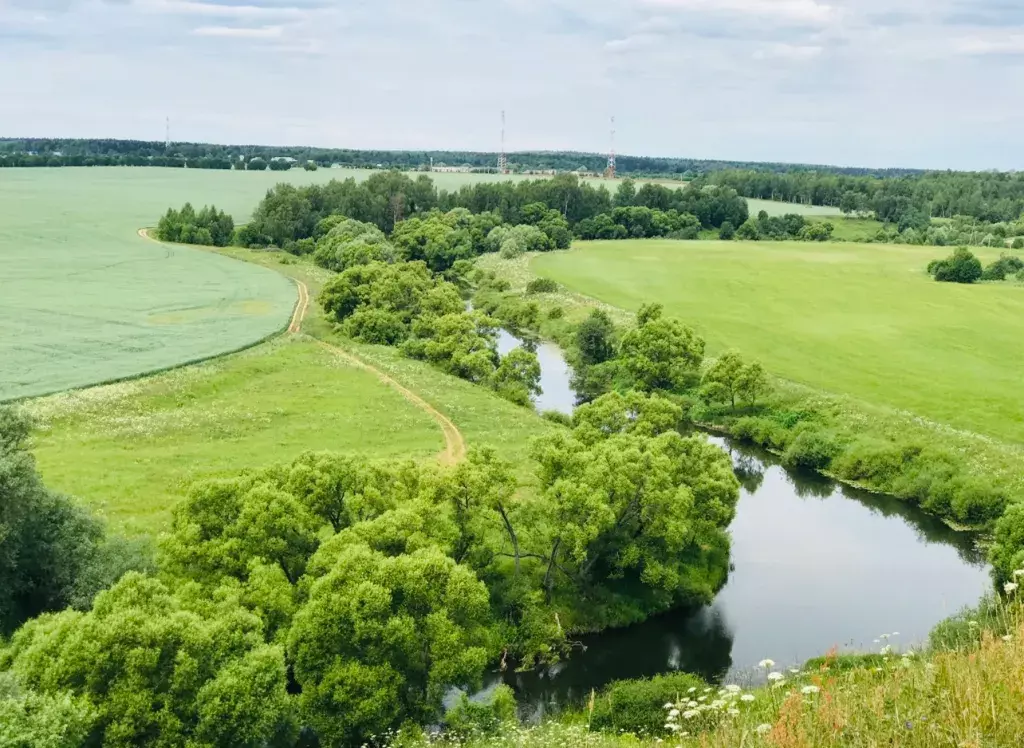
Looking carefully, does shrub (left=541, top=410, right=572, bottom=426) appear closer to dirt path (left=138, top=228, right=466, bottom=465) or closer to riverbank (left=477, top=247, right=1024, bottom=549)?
dirt path (left=138, top=228, right=466, bottom=465)

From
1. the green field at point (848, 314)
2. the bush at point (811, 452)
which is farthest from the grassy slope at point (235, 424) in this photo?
the green field at point (848, 314)

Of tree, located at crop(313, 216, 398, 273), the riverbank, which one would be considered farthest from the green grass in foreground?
tree, located at crop(313, 216, 398, 273)

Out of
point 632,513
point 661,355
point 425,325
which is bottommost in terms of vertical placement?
point 632,513

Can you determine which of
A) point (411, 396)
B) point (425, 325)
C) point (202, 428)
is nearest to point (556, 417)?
point (411, 396)

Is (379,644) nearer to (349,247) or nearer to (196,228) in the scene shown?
(349,247)

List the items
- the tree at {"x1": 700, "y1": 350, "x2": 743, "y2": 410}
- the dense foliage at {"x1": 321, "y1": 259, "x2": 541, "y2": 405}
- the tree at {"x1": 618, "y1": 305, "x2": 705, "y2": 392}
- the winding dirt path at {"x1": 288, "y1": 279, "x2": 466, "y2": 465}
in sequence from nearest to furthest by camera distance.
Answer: the winding dirt path at {"x1": 288, "y1": 279, "x2": 466, "y2": 465} < the tree at {"x1": 700, "y1": 350, "x2": 743, "y2": 410} < the dense foliage at {"x1": 321, "y1": 259, "x2": 541, "y2": 405} < the tree at {"x1": 618, "y1": 305, "x2": 705, "y2": 392}
